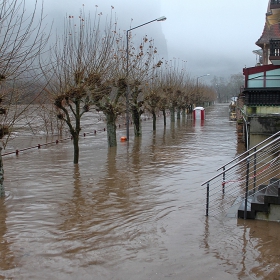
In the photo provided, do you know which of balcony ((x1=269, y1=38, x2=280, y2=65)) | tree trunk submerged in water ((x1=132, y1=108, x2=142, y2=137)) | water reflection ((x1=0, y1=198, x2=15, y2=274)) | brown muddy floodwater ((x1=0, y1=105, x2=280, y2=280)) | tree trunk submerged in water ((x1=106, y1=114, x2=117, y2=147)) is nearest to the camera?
brown muddy floodwater ((x1=0, y1=105, x2=280, y2=280))

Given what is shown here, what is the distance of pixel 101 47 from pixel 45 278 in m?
15.2

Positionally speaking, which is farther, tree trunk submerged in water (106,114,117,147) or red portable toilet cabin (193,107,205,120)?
red portable toilet cabin (193,107,205,120)

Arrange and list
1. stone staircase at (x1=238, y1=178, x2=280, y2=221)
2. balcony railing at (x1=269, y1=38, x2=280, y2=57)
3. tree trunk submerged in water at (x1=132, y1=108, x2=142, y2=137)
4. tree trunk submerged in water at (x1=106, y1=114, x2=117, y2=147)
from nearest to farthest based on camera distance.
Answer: stone staircase at (x1=238, y1=178, x2=280, y2=221), balcony railing at (x1=269, y1=38, x2=280, y2=57), tree trunk submerged in water at (x1=106, y1=114, x2=117, y2=147), tree trunk submerged in water at (x1=132, y1=108, x2=142, y2=137)

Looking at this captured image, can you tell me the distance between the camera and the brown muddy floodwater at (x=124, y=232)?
593cm

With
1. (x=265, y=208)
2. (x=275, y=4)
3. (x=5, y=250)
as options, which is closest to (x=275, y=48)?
(x=265, y=208)

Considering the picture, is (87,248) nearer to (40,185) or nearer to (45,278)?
(45,278)

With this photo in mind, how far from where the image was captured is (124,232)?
300 inches

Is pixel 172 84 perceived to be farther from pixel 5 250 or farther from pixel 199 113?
pixel 5 250

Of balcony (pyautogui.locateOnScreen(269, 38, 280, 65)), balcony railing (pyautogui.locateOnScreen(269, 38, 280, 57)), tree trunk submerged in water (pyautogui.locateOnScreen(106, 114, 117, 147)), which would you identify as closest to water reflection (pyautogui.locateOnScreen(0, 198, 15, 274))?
tree trunk submerged in water (pyautogui.locateOnScreen(106, 114, 117, 147))

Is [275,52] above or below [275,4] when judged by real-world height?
below

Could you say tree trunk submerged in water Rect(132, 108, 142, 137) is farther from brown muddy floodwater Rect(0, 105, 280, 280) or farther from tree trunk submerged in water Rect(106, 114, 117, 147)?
brown muddy floodwater Rect(0, 105, 280, 280)

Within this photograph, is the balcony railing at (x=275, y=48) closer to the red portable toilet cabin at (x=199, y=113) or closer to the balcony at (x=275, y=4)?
the balcony at (x=275, y=4)

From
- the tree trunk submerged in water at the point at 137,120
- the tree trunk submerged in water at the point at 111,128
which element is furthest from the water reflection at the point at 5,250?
the tree trunk submerged in water at the point at 137,120

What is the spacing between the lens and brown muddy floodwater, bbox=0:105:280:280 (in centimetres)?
593
